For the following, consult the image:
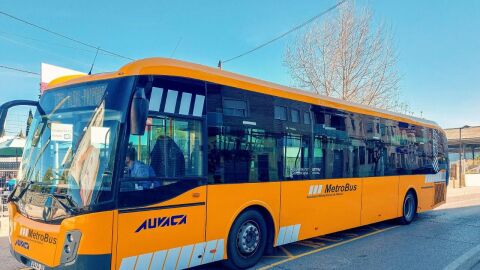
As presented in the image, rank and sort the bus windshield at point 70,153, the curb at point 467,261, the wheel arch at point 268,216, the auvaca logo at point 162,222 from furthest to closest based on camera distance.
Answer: the curb at point 467,261
the wheel arch at point 268,216
the auvaca logo at point 162,222
the bus windshield at point 70,153

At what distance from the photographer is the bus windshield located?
4461 mm

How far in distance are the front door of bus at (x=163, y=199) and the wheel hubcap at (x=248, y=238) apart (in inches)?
32.8

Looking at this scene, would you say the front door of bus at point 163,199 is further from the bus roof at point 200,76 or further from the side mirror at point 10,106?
the side mirror at point 10,106

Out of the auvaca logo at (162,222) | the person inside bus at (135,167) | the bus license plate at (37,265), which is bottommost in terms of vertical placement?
the bus license plate at (37,265)

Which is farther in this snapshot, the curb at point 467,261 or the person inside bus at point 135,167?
the curb at point 467,261

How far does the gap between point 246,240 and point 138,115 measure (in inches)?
114

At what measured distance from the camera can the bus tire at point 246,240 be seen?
6.00 metres

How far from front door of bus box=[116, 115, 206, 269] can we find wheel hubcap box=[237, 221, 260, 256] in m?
0.83

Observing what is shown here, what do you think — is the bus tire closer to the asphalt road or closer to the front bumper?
the asphalt road

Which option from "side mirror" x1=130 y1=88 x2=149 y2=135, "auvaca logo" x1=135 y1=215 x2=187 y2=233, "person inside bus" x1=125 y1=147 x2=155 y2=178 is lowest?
"auvaca logo" x1=135 y1=215 x2=187 y2=233

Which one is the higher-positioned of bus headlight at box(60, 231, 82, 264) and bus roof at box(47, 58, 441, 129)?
bus roof at box(47, 58, 441, 129)

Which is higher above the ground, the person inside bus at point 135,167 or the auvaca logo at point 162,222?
the person inside bus at point 135,167

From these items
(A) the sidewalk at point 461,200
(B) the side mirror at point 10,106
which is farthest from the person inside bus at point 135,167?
(A) the sidewalk at point 461,200

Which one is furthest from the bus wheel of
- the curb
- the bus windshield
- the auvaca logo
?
the bus windshield
